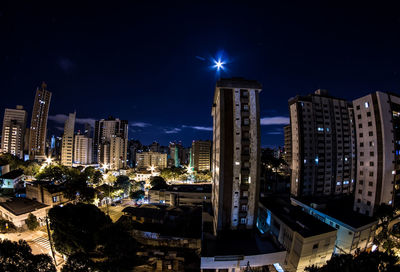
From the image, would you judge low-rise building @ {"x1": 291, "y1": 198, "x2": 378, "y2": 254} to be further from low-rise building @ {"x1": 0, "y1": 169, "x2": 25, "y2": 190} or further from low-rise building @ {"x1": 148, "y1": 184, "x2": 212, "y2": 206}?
low-rise building @ {"x1": 0, "y1": 169, "x2": 25, "y2": 190}

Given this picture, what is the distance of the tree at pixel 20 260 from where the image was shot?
44.3 ft

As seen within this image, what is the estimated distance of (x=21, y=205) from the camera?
110 feet

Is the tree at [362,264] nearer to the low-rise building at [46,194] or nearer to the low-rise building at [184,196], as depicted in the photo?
the low-rise building at [184,196]

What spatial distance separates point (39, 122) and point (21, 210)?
111851 millimetres

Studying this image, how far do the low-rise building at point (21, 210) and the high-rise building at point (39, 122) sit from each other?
97.3 metres

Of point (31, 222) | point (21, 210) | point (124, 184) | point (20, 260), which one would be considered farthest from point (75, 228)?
point (124, 184)

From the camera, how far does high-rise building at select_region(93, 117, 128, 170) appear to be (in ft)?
366

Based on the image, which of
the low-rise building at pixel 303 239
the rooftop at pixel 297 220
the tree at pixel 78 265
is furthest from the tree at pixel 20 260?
the rooftop at pixel 297 220

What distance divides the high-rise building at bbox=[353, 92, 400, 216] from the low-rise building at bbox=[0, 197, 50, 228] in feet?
228

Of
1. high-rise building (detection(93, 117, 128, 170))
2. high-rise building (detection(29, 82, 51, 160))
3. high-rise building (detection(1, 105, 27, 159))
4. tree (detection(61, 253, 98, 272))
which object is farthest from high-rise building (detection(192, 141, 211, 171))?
high-rise building (detection(1, 105, 27, 159))

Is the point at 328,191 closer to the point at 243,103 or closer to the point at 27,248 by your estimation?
the point at 243,103

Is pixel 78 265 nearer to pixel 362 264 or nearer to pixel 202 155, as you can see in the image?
pixel 362 264

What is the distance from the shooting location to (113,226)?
20.9 m

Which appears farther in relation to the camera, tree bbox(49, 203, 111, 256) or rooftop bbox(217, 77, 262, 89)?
rooftop bbox(217, 77, 262, 89)
